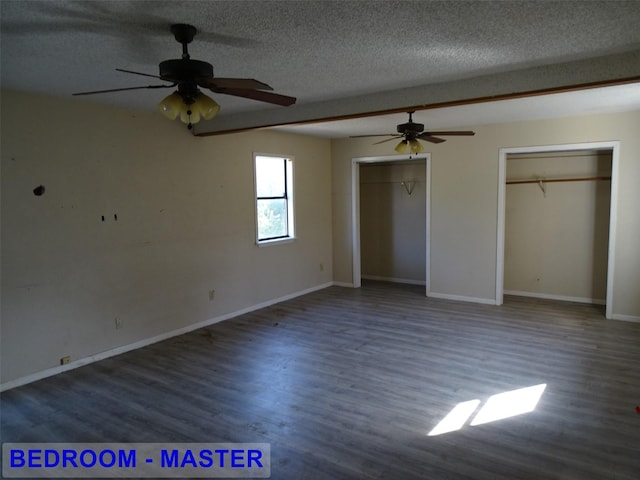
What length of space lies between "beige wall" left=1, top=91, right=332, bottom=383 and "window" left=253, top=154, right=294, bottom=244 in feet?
0.72

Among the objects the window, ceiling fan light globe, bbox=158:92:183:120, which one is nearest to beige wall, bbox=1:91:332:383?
the window

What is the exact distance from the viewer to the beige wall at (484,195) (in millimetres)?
5219

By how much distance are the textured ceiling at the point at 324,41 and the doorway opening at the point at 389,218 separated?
3845 mm

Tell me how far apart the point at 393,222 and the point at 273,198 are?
2.47m

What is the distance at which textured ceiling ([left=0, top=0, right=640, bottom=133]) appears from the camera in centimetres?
214

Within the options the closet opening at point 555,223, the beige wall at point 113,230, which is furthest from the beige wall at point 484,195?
the beige wall at point 113,230

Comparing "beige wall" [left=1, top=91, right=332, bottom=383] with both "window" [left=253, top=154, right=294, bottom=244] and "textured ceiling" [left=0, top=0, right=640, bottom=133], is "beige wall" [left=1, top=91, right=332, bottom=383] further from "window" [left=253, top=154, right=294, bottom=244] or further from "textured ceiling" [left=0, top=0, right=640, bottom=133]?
"textured ceiling" [left=0, top=0, right=640, bottom=133]

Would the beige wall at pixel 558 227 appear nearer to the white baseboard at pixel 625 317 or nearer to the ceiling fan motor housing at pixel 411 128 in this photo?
the white baseboard at pixel 625 317

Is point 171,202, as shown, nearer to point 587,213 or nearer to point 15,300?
point 15,300

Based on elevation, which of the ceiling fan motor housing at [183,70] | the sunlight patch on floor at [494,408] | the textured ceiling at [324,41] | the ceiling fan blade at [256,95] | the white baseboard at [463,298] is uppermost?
the textured ceiling at [324,41]

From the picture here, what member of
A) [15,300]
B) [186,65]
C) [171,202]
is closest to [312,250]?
[171,202]

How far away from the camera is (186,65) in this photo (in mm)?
2311

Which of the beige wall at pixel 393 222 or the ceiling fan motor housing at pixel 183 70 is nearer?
the ceiling fan motor housing at pixel 183 70

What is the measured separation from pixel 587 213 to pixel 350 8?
17.6ft
